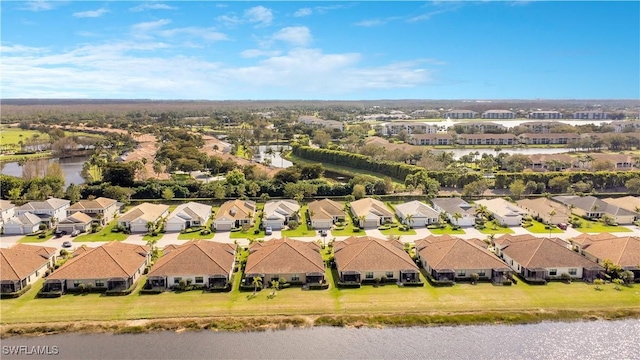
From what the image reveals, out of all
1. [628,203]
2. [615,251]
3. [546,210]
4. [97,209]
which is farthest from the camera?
[628,203]

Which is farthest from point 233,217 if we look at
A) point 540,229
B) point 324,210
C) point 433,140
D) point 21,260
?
point 433,140

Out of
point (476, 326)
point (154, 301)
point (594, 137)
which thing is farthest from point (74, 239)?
point (594, 137)

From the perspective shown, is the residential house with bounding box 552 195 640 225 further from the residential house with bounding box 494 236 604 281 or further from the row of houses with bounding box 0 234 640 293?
the residential house with bounding box 494 236 604 281

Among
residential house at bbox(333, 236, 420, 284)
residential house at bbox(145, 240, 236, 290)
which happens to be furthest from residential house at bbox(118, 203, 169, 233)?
residential house at bbox(333, 236, 420, 284)

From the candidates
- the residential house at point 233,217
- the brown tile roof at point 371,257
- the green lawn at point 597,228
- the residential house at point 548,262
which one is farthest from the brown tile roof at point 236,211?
the green lawn at point 597,228

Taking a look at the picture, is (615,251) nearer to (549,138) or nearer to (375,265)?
(375,265)

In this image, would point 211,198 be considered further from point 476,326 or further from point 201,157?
point 476,326
